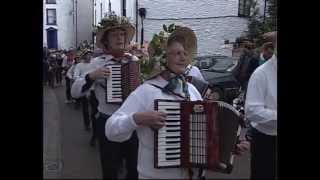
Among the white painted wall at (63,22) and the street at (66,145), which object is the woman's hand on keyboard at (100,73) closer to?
the street at (66,145)

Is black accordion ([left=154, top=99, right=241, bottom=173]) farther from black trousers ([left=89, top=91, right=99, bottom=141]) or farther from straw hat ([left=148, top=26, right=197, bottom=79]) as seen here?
black trousers ([left=89, top=91, right=99, bottom=141])

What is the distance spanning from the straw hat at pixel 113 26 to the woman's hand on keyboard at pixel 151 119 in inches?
14.1

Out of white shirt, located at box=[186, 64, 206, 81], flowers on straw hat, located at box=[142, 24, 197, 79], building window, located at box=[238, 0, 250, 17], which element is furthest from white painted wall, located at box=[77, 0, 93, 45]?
building window, located at box=[238, 0, 250, 17]

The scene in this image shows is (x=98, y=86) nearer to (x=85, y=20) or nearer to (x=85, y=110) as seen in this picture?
(x=85, y=110)

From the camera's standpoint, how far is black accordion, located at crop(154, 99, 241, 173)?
1.78 m

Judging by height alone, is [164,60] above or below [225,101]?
above

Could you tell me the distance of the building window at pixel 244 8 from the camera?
2.14m

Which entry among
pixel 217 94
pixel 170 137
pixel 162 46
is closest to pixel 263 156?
pixel 217 94

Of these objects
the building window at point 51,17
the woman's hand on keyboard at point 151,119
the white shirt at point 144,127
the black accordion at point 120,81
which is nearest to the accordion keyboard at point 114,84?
the black accordion at point 120,81
